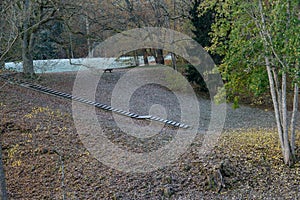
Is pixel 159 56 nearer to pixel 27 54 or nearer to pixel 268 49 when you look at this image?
pixel 27 54

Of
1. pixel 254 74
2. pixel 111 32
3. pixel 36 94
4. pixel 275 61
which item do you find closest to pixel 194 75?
pixel 111 32

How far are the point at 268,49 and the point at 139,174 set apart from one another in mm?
2508

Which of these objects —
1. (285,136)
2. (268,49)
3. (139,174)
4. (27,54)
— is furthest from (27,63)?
(285,136)

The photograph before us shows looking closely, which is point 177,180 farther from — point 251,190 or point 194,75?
point 194,75

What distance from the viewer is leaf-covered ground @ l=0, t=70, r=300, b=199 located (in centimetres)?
391

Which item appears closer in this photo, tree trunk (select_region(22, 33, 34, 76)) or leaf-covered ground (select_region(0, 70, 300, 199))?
leaf-covered ground (select_region(0, 70, 300, 199))

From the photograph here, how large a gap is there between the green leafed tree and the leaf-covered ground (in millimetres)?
617

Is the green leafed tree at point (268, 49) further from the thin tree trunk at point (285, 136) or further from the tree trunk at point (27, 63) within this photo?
the tree trunk at point (27, 63)

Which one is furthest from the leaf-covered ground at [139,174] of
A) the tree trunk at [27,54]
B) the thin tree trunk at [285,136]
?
the tree trunk at [27,54]

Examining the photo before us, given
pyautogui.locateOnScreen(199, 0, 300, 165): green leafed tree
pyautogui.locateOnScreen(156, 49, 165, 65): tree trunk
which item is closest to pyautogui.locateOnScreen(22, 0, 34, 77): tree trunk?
pyautogui.locateOnScreen(156, 49, 165, 65): tree trunk

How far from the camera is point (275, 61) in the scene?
416 centimetres

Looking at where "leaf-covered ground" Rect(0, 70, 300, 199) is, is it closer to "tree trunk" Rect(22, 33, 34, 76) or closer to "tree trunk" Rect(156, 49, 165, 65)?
"tree trunk" Rect(22, 33, 34, 76)

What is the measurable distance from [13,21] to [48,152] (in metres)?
2.08

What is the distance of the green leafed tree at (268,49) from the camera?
151 inches
